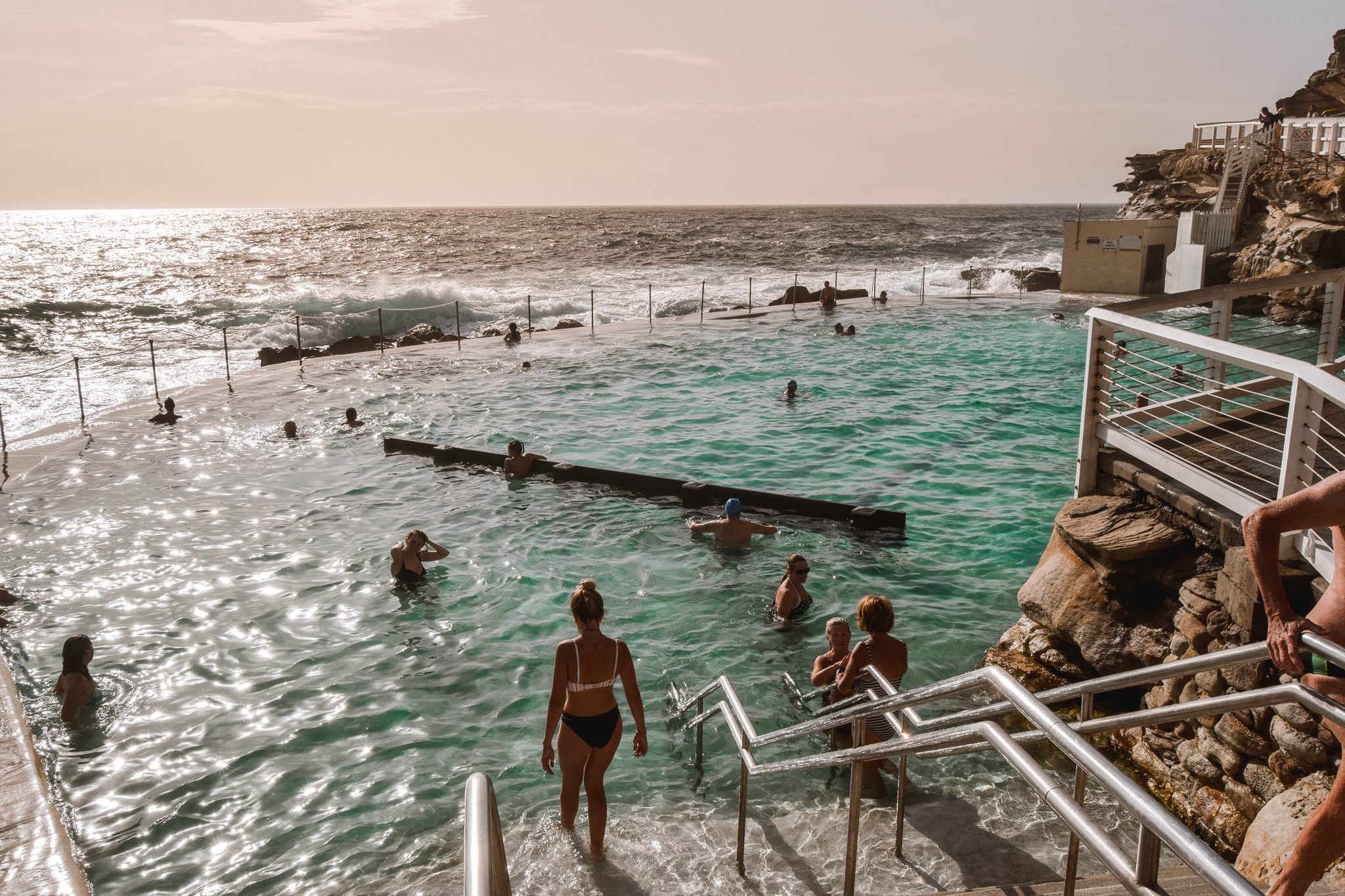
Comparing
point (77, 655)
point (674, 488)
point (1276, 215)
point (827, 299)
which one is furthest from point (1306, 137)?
point (77, 655)

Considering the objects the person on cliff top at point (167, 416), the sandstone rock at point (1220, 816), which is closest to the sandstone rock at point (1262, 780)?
the sandstone rock at point (1220, 816)

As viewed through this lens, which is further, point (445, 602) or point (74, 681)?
point (445, 602)

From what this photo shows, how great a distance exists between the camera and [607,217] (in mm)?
156875

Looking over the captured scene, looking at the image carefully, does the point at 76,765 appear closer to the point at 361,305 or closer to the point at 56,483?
the point at 56,483

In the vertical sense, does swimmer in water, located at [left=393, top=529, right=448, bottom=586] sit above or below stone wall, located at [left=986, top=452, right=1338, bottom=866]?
below

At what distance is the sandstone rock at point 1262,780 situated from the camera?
496cm

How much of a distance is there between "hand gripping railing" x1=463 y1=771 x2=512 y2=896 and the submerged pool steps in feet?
33.7

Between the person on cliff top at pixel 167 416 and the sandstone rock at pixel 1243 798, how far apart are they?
61.2 feet

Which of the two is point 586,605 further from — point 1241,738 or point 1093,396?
point 1093,396

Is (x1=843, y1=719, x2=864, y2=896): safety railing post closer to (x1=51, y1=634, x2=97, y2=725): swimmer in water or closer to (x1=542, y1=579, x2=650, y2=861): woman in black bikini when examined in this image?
(x1=542, y1=579, x2=650, y2=861): woman in black bikini

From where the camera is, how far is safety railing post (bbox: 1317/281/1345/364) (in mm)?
7562

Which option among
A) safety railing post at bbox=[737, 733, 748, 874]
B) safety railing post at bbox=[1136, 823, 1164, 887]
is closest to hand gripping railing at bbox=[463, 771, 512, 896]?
safety railing post at bbox=[1136, 823, 1164, 887]

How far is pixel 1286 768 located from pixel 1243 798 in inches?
16.5

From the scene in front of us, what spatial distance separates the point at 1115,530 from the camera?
267 inches
